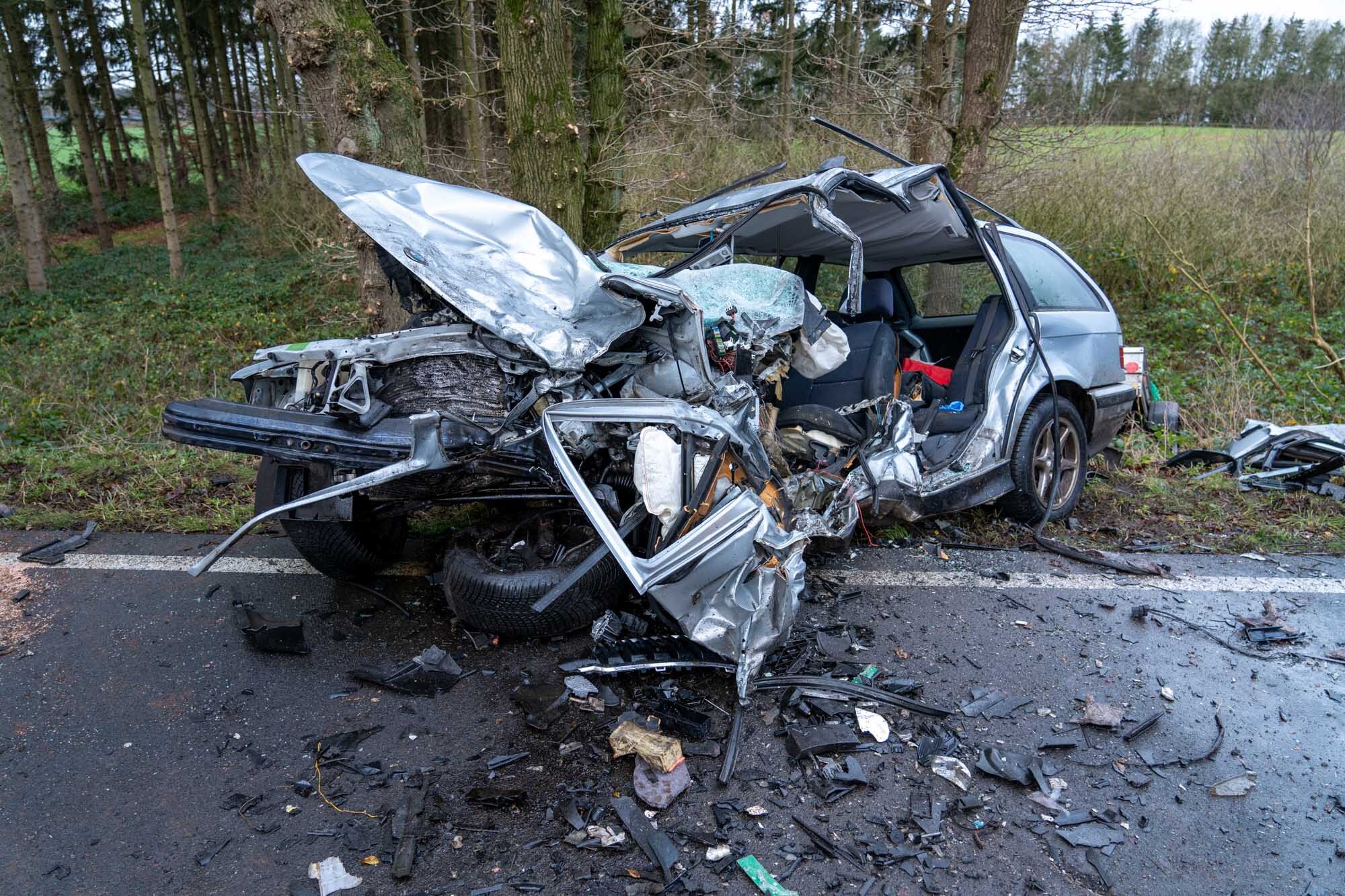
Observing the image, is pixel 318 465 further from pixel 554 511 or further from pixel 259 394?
pixel 554 511

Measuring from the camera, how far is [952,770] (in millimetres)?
2680

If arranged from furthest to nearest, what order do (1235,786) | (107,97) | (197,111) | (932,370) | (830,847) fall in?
(107,97), (197,111), (932,370), (1235,786), (830,847)

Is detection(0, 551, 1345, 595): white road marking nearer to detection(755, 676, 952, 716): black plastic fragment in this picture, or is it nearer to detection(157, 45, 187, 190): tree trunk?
detection(755, 676, 952, 716): black plastic fragment

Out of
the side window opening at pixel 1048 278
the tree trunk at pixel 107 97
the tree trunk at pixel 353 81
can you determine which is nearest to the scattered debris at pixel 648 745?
the side window opening at pixel 1048 278

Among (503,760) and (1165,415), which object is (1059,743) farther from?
(1165,415)

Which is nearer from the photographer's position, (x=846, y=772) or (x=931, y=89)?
(x=846, y=772)

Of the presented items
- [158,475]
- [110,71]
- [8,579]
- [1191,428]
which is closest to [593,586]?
[8,579]

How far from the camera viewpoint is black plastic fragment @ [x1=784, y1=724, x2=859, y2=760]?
273 centimetres

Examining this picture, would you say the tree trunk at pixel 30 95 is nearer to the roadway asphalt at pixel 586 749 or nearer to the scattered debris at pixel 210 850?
the roadway asphalt at pixel 586 749

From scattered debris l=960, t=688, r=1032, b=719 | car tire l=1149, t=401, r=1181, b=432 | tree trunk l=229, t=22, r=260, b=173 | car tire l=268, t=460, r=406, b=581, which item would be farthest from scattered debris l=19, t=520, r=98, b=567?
tree trunk l=229, t=22, r=260, b=173

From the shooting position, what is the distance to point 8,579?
3.96 m

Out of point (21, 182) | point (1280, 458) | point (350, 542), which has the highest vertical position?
point (21, 182)

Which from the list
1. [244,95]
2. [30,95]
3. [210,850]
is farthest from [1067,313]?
[244,95]

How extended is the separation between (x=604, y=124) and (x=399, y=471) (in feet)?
19.9
